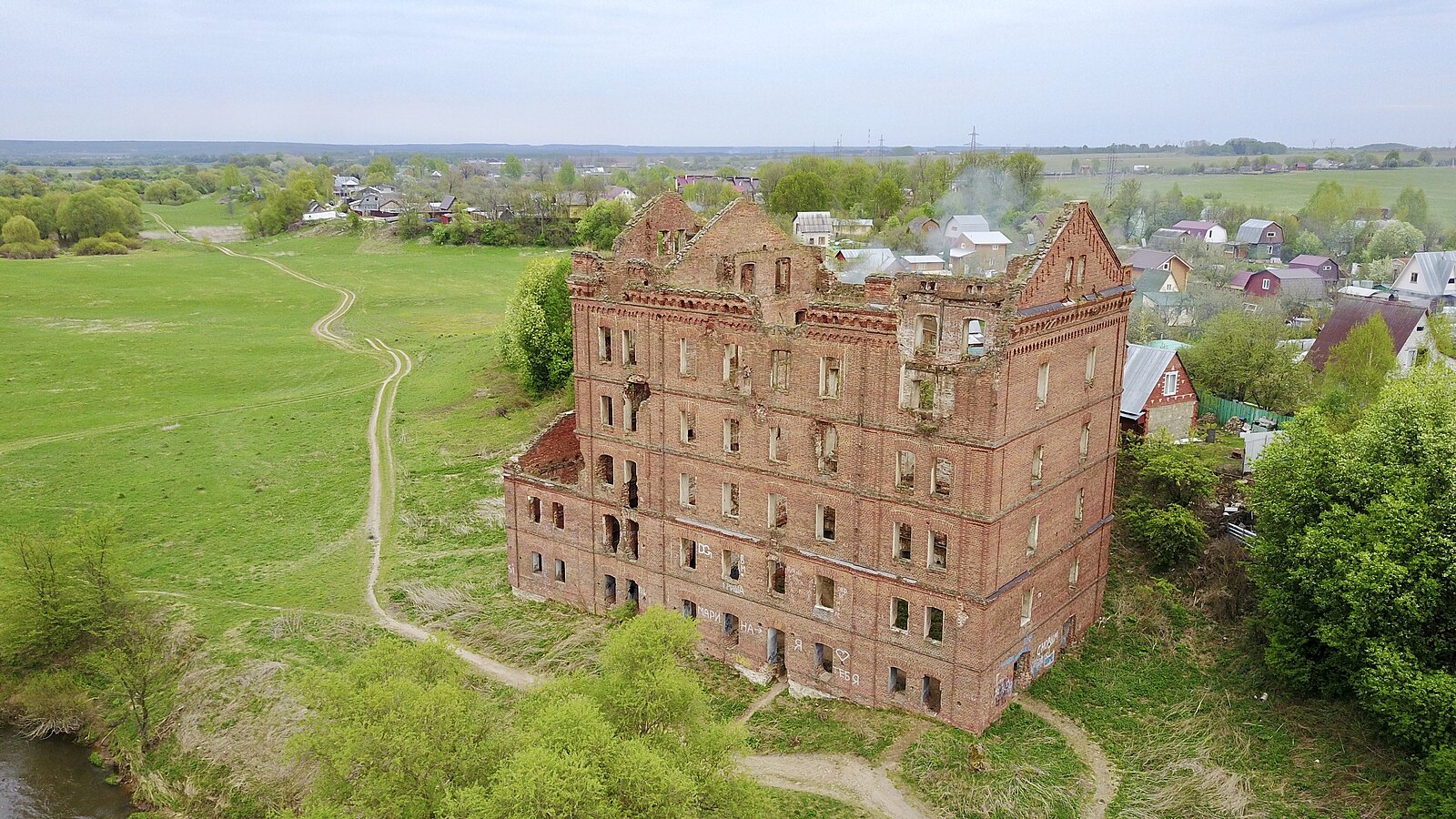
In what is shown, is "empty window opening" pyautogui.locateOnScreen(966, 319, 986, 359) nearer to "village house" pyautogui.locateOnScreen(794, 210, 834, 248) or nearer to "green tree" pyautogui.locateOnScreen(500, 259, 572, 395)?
"green tree" pyautogui.locateOnScreen(500, 259, 572, 395)

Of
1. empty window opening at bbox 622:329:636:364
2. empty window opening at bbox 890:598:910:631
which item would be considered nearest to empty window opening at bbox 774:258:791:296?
empty window opening at bbox 622:329:636:364

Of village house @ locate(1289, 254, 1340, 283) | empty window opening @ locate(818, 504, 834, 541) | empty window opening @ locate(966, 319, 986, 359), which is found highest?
empty window opening @ locate(966, 319, 986, 359)

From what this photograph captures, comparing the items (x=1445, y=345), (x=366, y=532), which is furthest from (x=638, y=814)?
(x=1445, y=345)

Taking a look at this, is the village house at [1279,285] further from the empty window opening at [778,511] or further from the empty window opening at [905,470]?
the empty window opening at [778,511]

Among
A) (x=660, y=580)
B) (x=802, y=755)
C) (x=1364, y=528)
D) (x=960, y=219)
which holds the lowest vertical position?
(x=802, y=755)

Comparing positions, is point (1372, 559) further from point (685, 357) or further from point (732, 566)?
point (685, 357)

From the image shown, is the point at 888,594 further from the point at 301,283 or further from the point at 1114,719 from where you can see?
the point at 301,283
